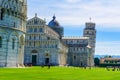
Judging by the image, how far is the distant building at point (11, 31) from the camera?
5944 centimetres

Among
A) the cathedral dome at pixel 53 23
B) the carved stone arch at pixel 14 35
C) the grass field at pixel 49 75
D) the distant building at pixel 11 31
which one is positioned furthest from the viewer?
the cathedral dome at pixel 53 23

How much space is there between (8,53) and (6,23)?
5371 mm

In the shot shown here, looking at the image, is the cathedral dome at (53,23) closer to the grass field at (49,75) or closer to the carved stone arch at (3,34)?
the carved stone arch at (3,34)

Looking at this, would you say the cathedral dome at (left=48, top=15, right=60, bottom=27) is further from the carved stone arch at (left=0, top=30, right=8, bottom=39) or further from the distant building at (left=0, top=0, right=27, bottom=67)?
the carved stone arch at (left=0, top=30, right=8, bottom=39)

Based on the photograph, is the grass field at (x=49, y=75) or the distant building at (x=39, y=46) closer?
the grass field at (x=49, y=75)

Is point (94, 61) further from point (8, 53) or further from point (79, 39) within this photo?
point (8, 53)

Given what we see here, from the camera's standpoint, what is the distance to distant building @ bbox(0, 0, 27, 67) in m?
59.4

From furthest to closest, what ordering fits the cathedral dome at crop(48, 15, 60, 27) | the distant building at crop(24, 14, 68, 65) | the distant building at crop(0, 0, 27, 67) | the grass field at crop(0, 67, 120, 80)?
the cathedral dome at crop(48, 15, 60, 27)
the distant building at crop(24, 14, 68, 65)
the distant building at crop(0, 0, 27, 67)
the grass field at crop(0, 67, 120, 80)

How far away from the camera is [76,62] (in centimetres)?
13525

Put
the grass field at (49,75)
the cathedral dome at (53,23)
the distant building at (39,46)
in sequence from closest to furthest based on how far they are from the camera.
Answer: the grass field at (49,75)
the distant building at (39,46)
the cathedral dome at (53,23)

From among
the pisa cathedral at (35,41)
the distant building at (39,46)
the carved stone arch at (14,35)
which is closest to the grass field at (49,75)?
the pisa cathedral at (35,41)

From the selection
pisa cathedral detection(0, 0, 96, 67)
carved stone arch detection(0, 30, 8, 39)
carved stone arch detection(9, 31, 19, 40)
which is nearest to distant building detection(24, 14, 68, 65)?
pisa cathedral detection(0, 0, 96, 67)

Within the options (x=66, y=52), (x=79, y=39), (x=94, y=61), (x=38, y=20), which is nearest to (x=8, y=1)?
(x=38, y=20)

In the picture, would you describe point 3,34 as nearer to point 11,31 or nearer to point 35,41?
point 11,31
